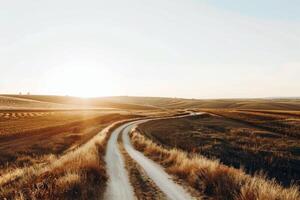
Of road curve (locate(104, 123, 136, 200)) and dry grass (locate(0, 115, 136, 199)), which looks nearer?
dry grass (locate(0, 115, 136, 199))

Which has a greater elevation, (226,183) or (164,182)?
(226,183)

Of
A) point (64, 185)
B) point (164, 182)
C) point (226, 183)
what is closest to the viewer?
point (64, 185)

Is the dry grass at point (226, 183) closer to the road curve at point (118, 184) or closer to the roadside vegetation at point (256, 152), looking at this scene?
the road curve at point (118, 184)

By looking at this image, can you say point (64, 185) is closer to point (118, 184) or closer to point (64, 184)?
point (64, 184)

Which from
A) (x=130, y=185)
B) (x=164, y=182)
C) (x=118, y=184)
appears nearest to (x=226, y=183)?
(x=164, y=182)

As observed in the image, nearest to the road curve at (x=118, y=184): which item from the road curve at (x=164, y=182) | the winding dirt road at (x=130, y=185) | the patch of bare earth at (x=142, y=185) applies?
the winding dirt road at (x=130, y=185)

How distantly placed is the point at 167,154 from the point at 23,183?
35.6 ft

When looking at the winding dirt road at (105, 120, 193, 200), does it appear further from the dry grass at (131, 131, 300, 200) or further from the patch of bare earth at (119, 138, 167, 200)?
the dry grass at (131, 131, 300, 200)

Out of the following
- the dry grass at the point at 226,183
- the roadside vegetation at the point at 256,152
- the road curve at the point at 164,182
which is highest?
the dry grass at the point at 226,183

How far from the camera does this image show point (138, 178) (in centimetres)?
1483

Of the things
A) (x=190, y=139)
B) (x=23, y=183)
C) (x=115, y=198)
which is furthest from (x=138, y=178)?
(x=190, y=139)

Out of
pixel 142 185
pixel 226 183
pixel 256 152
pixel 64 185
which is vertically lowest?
pixel 256 152

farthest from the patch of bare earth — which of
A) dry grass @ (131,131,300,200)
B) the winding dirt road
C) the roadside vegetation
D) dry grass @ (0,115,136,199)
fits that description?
the roadside vegetation

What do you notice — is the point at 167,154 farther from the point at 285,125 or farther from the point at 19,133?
the point at 285,125
